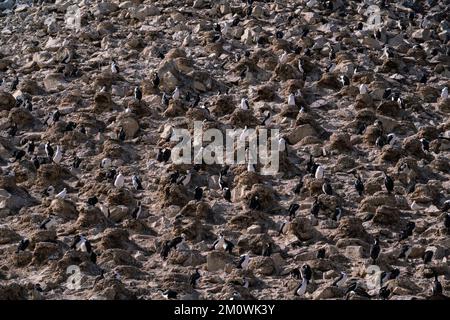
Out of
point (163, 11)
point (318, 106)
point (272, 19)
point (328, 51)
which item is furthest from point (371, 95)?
point (163, 11)

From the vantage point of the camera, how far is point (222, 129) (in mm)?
33688

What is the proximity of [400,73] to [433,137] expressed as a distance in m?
6.26

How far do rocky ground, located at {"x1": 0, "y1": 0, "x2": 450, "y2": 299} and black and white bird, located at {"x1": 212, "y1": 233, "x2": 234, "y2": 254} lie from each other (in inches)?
7.7

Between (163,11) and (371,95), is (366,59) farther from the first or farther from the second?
(163,11)

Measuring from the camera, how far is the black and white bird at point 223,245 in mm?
26031

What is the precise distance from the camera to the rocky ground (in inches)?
996

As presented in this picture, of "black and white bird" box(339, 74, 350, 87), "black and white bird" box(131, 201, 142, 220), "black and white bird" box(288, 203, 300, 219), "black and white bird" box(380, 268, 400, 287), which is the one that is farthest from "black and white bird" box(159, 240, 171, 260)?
"black and white bird" box(339, 74, 350, 87)

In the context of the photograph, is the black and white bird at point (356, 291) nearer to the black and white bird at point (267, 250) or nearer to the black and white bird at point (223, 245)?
the black and white bird at point (267, 250)

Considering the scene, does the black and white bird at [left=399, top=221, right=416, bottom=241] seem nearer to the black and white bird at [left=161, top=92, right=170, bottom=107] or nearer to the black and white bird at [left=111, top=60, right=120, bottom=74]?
the black and white bird at [left=161, top=92, right=170, bottom=107]

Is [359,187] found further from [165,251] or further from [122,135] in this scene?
[122,135]

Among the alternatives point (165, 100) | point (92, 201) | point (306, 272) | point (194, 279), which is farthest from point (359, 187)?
point (165, 100)

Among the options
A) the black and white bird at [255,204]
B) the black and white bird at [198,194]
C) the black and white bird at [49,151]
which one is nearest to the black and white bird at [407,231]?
the black and white bird at [255,204]

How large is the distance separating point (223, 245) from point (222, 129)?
8155 mm

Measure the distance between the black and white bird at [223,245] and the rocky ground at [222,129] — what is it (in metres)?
0.20
